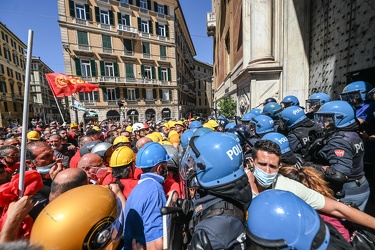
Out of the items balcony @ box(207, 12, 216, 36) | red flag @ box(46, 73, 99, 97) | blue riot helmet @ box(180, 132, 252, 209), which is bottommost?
blue riot helmet @ box(180, 132, 252, 209)

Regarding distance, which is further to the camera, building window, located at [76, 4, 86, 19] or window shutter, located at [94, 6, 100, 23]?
window shutter, located at [94, 6, 100, 23]

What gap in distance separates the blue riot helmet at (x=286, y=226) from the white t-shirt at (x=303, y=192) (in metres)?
0.67

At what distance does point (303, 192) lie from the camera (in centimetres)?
160

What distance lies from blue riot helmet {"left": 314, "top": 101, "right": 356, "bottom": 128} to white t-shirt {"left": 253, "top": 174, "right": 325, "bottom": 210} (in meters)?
1.32

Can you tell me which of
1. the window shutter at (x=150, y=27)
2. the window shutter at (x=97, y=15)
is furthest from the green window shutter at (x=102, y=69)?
the window shutter at (x=150, y=27)

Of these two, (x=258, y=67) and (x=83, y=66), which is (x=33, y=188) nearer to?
(x=258, y=67)

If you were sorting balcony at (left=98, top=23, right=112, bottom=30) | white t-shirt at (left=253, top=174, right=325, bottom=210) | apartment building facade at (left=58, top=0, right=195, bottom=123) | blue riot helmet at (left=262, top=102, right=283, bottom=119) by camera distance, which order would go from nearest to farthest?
white t-shirt at (left=253, top=174, right=325, bottom=210), blue riot helmet at (left=262, top=102, right=283, bottom=119), apartment building facade at (left=58, top=0, right=195, bottom=123), balcony at (left=98, top=23, right=112, bottom=30)

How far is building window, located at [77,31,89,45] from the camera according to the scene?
76.5ft

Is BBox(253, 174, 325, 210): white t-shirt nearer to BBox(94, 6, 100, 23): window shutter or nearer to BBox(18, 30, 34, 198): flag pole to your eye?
BBox(18, 30, 34, 198): flag pole

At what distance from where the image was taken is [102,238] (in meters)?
1.15

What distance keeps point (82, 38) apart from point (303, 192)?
28.9m

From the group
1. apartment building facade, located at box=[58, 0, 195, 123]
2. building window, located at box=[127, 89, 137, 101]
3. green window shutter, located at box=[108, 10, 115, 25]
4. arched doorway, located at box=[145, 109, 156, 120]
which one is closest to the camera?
apartment building facade, located at box=[58, 0, 195, 123]

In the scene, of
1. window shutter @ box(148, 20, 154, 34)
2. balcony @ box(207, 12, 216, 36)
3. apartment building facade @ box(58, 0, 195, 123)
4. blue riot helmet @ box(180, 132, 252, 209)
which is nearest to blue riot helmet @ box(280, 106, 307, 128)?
blue riot helmet @ box(180, 132, 252, 209)

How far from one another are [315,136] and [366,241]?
2173mm
